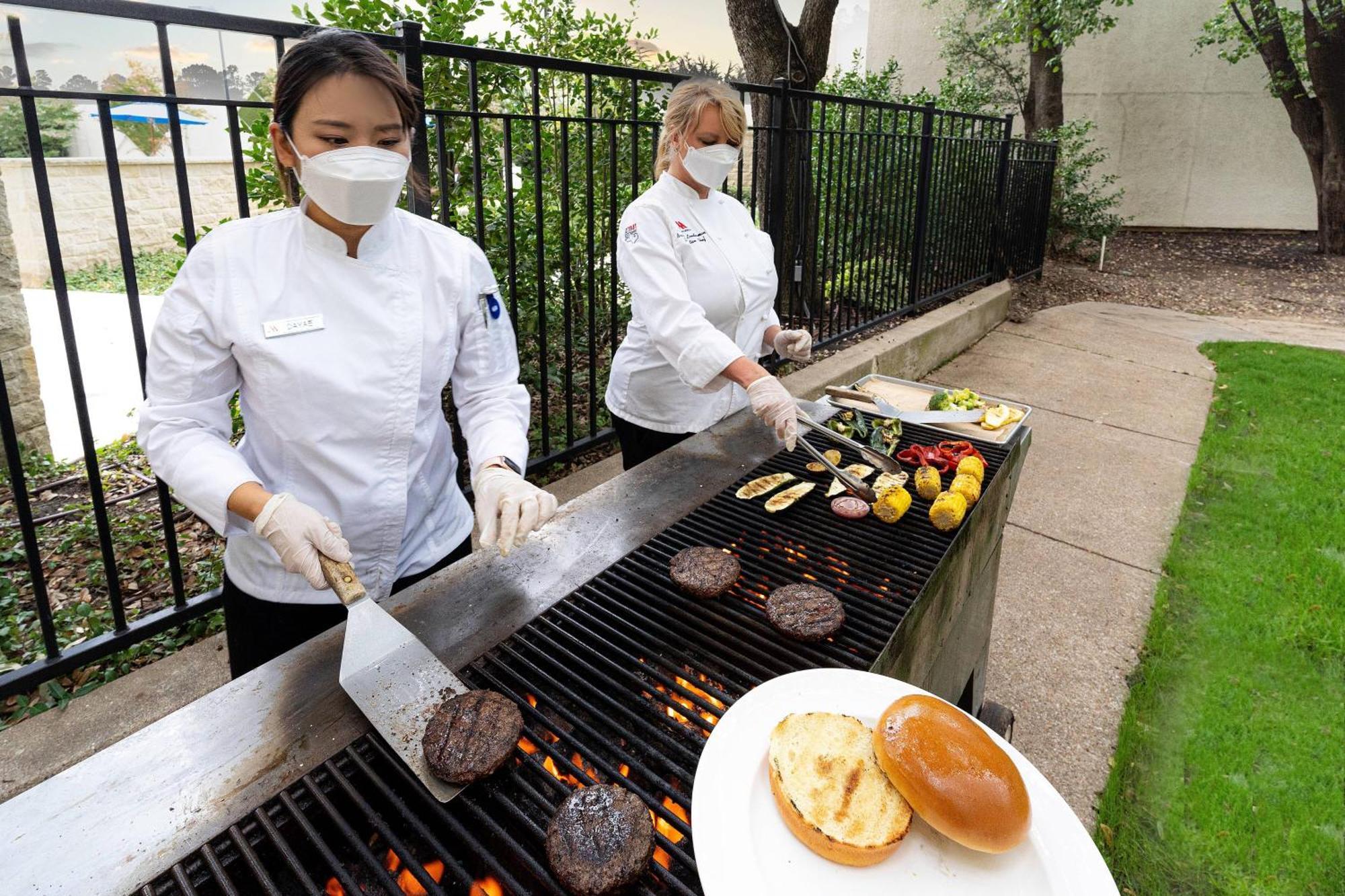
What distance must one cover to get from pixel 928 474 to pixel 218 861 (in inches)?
66.5

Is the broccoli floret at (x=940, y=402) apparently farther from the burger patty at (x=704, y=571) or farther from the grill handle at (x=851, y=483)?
the burger patty at (x=704, y=571)

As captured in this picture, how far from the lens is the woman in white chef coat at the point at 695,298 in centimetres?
254

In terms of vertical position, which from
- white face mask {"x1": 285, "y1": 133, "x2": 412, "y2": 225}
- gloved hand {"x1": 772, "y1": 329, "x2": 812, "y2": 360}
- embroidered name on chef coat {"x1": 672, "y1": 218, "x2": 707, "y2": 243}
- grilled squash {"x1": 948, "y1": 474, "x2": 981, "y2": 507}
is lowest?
grilled squash {"x1": 948, "y1": 474, "x2": 981, "y2": 507}

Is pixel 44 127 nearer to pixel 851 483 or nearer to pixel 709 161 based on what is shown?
pixel 709 161

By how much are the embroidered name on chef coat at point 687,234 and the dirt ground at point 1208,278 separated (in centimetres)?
730

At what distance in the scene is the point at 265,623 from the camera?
1871mm

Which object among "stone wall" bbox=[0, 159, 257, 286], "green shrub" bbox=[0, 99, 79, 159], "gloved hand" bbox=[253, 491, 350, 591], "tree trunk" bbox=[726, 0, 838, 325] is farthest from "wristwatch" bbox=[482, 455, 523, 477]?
"stone wall" bbox=[0, 159, 257, 286]

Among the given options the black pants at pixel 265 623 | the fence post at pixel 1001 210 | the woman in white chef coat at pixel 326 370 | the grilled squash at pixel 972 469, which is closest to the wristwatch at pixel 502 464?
the woman in white chef coat at pixel 326 370

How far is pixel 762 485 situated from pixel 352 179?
1.21m

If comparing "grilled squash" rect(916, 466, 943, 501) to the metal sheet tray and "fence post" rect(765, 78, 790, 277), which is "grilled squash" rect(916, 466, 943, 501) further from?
"fence post" rect(765, 78, 790, 277)

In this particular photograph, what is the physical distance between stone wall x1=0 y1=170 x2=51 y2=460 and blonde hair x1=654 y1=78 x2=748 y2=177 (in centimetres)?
312

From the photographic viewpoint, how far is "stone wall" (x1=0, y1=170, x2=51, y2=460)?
383cm

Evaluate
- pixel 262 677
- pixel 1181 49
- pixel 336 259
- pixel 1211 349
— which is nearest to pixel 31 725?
pixel 262 677

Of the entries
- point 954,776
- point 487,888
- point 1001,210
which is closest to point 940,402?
point 954,776
